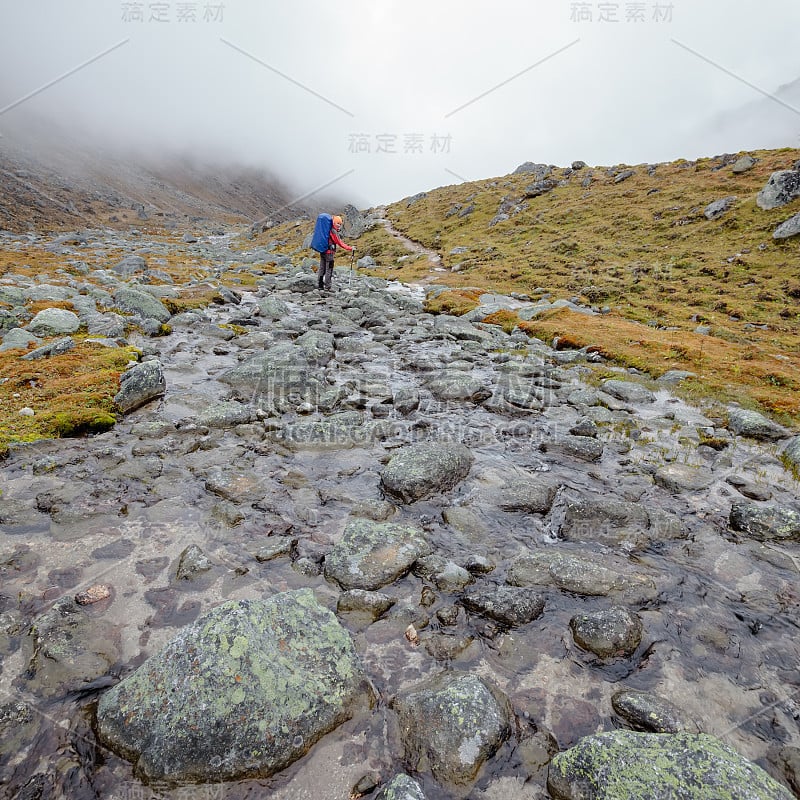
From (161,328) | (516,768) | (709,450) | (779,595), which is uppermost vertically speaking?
(161,328)

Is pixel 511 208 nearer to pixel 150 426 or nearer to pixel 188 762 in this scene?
pixel 150 426

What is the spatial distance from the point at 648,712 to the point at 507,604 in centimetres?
199

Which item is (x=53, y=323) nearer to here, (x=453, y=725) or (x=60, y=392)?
(x=60, y=392)

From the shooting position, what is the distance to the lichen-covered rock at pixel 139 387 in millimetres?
11945

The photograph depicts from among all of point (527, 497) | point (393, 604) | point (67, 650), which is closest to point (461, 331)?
point (527, 497)

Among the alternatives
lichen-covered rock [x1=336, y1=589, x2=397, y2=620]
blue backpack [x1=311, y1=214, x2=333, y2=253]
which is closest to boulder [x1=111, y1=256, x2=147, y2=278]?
blue backpack [x1=311, y1=214, x2=333, y2=253]

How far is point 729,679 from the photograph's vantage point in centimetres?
570

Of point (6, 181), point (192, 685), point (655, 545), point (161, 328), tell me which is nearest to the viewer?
point (192, 685)

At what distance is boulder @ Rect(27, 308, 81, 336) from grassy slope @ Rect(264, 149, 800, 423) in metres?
22.7

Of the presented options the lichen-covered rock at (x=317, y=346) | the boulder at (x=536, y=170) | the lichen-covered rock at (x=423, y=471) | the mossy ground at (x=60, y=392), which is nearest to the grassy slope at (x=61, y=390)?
the mossy ground at (x=60, y=392)

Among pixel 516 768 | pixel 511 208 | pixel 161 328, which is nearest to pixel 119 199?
pixel 511 208

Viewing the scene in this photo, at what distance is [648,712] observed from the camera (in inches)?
198

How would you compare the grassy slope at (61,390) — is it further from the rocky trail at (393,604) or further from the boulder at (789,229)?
the boulder at (789,229)

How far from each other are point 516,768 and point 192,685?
3.46 metres
